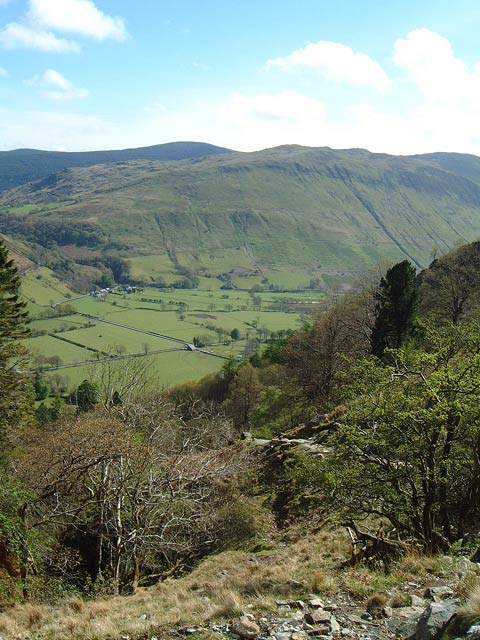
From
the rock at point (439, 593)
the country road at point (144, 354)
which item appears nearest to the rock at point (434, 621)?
the rock at point (439, 593)

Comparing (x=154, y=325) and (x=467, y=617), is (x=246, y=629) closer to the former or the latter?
(x=467, y=617)

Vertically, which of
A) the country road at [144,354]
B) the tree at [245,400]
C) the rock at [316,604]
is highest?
the rock at [316,604]

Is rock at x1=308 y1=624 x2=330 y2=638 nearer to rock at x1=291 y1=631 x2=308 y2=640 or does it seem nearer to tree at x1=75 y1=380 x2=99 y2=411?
rock at x1=291 y1=631 x2=308 y2=640

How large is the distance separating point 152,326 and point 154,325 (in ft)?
3.98

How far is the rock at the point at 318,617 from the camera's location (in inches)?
340

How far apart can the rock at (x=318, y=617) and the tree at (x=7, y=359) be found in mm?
27131

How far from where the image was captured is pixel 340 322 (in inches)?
1757

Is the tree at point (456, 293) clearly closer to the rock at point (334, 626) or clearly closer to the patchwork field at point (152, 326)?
the patchwork field at point (152, 326)

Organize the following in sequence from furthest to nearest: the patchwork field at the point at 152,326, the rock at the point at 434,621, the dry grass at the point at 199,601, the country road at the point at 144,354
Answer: the patchwork field at the point at 152,326 < the country road at the point at 144,354 < the dry grass at the point at 199,601 < the rock at the point at 434,621

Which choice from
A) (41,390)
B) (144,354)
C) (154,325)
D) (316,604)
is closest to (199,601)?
(316,604)

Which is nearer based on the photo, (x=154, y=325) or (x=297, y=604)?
(x=297, y=604)

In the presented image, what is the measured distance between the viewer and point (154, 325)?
138 metres

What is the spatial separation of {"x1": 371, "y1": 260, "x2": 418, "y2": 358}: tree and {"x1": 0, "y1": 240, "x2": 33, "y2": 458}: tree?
27045mm

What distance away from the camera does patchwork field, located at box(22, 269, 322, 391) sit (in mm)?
99438
